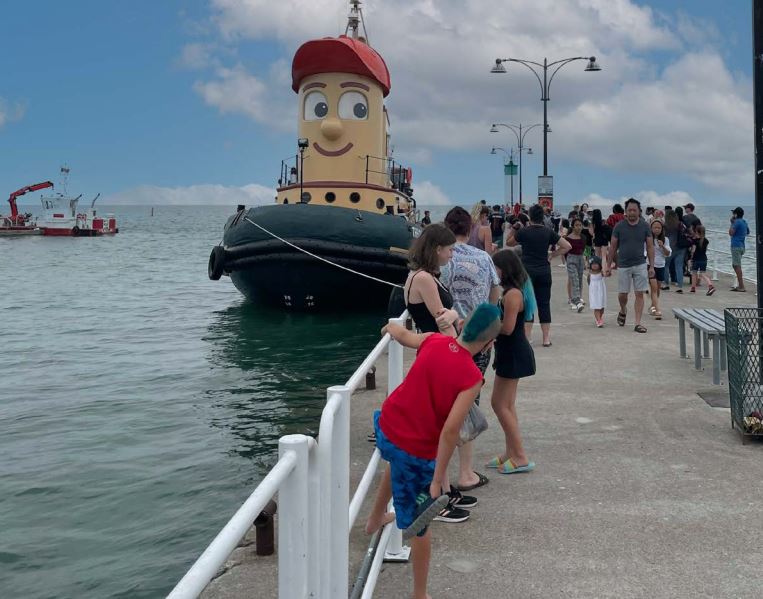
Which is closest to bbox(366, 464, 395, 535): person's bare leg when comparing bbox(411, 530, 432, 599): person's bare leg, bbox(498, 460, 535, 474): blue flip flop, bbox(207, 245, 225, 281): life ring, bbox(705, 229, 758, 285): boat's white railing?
bbox(411, 530, 432, 599): person's bare leg

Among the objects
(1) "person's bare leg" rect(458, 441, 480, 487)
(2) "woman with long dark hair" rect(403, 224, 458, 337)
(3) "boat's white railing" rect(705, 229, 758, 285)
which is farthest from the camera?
(3) "boat's white railing" rect(705, 229, 758, 285)

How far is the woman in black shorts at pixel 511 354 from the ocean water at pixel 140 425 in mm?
2214

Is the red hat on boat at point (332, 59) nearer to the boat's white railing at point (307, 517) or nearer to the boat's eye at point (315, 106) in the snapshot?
the boat's eye at point (315, 106)

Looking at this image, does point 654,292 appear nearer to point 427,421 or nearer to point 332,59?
point 427,421

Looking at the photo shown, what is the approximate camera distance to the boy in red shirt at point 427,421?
9.97ft

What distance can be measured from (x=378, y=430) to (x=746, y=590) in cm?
177

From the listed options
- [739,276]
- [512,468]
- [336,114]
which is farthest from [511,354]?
[336,114]

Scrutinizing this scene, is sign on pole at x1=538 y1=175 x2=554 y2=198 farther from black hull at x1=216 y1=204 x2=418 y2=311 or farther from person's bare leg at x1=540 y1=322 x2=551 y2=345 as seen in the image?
person's bare leg at x1=540 y1=322 x2=551 y2=345

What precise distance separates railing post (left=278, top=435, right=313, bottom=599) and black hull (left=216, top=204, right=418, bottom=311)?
522 inches

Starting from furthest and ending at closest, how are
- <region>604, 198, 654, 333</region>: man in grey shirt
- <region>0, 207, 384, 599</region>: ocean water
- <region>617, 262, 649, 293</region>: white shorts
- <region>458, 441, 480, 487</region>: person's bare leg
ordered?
<region>617, 262, 649, 293</region>: white shorts → <region>604, 198, 654, 333</region>: man in grey shirt → <region>0, 207, 384, 599</region>: ocean water → <region>458, 441, 480, 487</region>: person's bare leg

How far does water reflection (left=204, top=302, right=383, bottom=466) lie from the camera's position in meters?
8.32

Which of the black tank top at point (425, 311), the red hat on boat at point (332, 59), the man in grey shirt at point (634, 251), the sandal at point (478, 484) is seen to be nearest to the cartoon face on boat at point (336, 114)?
the red hat on boat at point (332, 59)

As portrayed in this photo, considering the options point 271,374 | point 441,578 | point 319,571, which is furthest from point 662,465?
point 271,374

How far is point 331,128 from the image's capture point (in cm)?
1816
